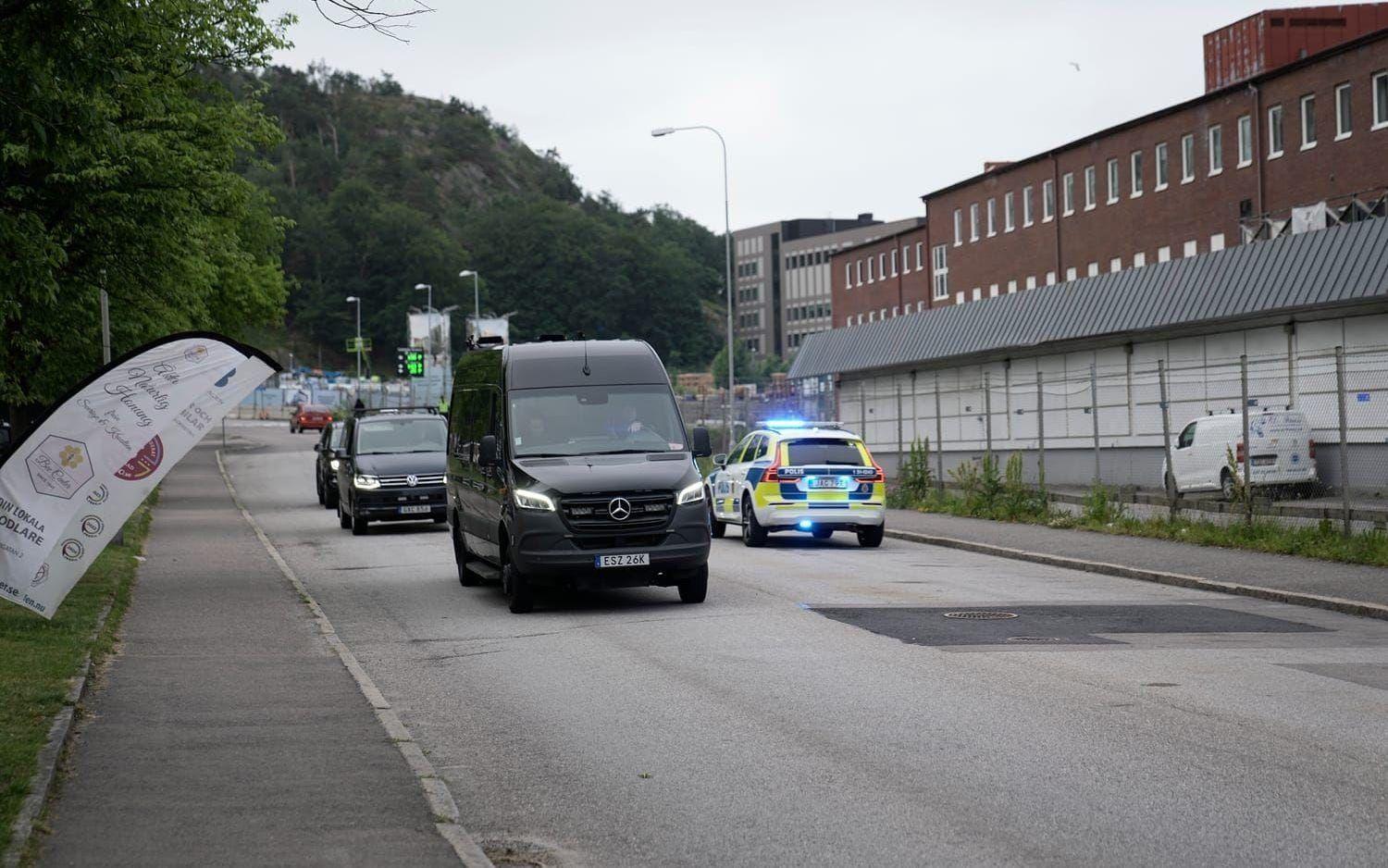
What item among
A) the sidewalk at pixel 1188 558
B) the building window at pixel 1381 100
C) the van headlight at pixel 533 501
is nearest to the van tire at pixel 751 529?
the sidewalk at pixel 1188 558

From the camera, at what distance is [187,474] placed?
184 feet

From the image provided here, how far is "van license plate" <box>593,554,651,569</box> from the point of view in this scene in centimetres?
1555

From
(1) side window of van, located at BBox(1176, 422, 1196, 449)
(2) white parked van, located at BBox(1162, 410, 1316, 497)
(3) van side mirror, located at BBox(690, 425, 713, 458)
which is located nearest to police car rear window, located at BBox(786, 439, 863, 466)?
(2) white parked van, located at BBox(1162, 410, 1316, 497)

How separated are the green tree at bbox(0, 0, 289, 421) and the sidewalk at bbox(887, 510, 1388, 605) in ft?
37.0

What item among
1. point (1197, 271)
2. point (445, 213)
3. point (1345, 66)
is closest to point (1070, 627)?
point (1197, 271)

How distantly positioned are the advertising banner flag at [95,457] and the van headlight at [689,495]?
4112 mm

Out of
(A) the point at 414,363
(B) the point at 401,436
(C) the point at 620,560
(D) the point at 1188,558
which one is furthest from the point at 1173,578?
(A) the point at 414,363

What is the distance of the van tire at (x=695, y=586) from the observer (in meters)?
16.2

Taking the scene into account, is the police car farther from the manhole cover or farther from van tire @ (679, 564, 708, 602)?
the manhole cover

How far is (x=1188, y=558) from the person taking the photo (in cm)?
2017

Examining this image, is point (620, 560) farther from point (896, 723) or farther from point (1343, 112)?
point (1343, 112)

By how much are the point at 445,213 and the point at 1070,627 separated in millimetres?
183668

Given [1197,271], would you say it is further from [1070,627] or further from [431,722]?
[431,722]

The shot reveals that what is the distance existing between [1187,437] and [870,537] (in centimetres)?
928
